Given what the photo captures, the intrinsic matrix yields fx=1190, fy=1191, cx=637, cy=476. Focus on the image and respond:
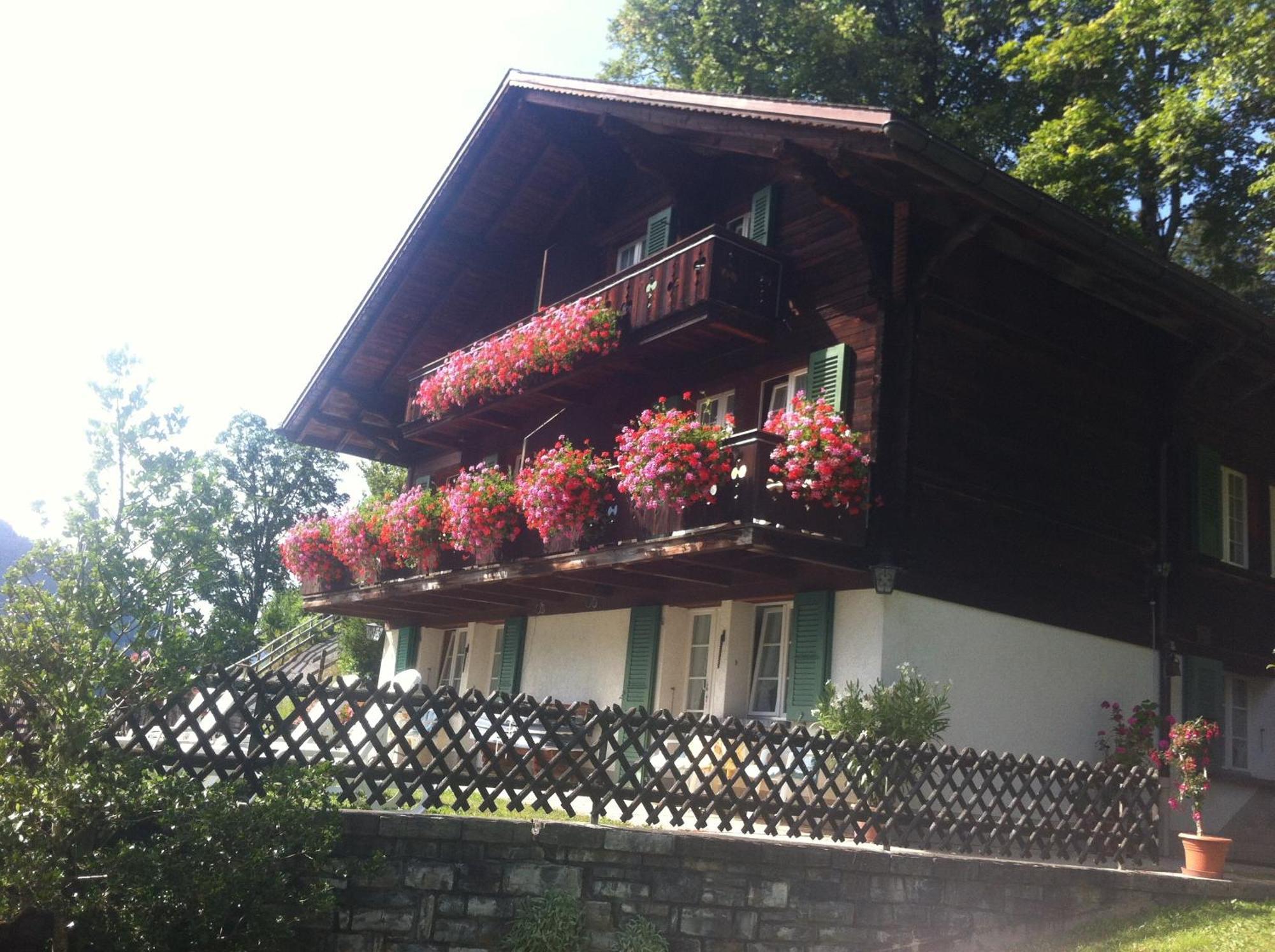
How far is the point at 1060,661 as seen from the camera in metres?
12.6

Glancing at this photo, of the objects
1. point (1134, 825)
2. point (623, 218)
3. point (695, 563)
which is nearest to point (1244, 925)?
point (1134, 825)

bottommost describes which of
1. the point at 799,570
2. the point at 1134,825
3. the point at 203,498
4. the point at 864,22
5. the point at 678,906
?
the point at 678,906

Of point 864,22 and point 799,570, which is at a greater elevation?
point 864,22

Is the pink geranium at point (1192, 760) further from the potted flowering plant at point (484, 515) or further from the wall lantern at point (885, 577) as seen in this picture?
the potted flowering plant at point (484, 515)

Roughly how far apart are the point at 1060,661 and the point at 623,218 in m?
8.45

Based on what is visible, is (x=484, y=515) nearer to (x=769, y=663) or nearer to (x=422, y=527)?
(x=422, y=527)

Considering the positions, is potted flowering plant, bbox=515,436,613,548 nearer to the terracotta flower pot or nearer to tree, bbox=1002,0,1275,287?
the terracotta flower pot

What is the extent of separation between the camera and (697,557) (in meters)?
11.4

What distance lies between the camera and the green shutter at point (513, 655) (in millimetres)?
16594

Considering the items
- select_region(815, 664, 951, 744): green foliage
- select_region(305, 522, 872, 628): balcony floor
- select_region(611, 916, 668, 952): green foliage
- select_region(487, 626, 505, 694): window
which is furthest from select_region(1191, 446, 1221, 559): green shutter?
select_region(611, 916, 668, 952): green foliage

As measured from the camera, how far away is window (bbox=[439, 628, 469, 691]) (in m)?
19.6

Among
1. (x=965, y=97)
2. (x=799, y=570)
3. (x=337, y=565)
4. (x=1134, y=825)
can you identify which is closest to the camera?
(x=1134, y=825)

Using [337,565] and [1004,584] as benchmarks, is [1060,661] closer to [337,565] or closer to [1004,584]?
[1004,584]

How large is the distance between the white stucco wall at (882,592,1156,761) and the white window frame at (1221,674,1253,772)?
205 centimetres
